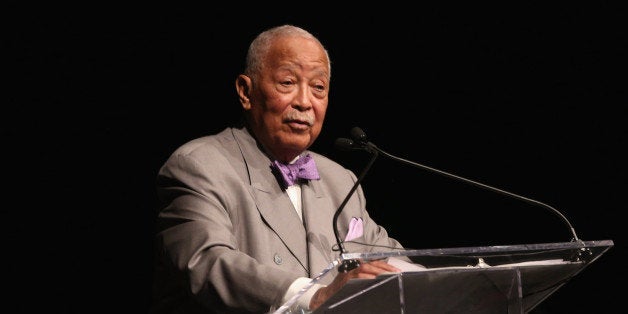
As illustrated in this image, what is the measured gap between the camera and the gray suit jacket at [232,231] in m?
2.43

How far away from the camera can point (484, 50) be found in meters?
4.21

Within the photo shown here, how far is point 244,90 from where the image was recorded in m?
3.20

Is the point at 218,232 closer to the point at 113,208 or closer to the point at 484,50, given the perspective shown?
the point at 113,208

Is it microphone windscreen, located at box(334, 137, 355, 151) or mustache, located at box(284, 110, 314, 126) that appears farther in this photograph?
mustache, located at box(284, 110, 314, 126)

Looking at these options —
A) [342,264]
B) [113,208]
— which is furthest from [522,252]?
[113,208]

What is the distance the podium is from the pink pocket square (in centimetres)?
81

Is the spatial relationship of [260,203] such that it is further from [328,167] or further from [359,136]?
[328,167]

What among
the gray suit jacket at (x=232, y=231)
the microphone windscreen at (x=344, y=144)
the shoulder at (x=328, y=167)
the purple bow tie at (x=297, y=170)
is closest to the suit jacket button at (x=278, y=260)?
the gray suit jacket at (x=232, y=231)

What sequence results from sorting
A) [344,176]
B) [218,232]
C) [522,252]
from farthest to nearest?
[344,176], [218,232], [522,252]

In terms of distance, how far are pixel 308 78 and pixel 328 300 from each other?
1.27m

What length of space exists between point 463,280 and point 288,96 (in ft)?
3.81

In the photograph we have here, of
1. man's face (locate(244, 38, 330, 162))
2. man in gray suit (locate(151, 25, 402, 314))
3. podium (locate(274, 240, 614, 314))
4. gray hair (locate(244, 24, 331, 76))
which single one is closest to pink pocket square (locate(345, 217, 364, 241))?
man in gray suit (locate(151, 25, 402, 314))

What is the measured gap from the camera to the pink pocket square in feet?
10.0

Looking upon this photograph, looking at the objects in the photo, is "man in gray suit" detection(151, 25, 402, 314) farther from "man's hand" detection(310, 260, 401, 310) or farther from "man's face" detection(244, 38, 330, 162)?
"man's hand" detection(310, 260, 401, 310)
